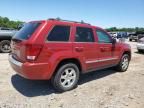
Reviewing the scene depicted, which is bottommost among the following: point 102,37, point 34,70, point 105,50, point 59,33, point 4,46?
point 34,70

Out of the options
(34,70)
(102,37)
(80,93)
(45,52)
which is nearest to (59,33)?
(45,52)

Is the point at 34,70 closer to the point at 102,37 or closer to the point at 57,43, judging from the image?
the point at 57,43

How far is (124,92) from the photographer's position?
5.53 meters

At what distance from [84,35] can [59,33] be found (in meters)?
0.98

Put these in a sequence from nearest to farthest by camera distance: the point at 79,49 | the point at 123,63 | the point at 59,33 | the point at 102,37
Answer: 1. the point at 59,33
2. the point at 79,49
3. the point at 102,37
4. the point at 123,63

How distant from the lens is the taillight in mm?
4639

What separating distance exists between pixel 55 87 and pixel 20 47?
1.35 meters

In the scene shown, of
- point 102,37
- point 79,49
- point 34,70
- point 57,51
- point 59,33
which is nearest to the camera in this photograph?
point 34,70

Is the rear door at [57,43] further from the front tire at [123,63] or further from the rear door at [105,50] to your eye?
the front tire at [123,63]

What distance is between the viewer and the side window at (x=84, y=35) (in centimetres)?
564

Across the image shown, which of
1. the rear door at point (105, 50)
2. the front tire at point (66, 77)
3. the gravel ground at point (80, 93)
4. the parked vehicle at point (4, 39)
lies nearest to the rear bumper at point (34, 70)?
the front tire at point (66, 77)

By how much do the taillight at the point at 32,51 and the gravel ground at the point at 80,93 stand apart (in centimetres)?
101

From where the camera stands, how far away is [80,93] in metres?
5.37

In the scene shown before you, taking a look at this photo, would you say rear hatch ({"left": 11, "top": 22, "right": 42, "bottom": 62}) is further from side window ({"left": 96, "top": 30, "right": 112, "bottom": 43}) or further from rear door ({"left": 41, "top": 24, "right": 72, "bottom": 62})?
side window ({"left": 96, "top": 30, "right": 112, "bottom": 43})
